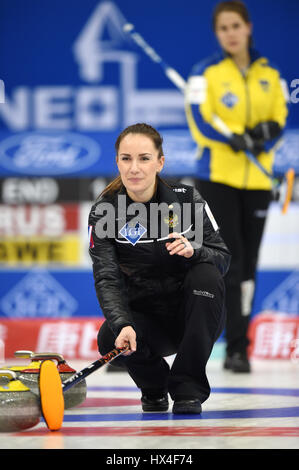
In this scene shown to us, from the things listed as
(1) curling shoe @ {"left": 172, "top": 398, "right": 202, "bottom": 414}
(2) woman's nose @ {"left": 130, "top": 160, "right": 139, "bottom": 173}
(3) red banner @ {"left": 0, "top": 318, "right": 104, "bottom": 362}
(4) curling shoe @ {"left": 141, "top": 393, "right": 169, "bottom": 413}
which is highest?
(2) woman's nose @ {"left": 130, "top": 160, "right": 139, "bottom": 173}

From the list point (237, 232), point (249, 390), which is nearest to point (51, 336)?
point (237, 232)

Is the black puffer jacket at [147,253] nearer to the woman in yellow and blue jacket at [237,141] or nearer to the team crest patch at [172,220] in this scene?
the team crest patch at [172,220]

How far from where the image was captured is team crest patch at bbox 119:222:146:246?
2.84 metres

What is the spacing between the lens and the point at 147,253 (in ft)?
9.32

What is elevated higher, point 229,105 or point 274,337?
point 229,105

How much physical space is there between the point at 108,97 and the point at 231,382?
2596mm

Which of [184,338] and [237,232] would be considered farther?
[237,232]

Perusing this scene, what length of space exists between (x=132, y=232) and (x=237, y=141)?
165 cm

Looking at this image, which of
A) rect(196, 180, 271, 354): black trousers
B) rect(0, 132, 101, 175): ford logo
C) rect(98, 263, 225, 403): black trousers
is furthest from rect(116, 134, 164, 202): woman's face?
rect(0, 132, 101, 175): ford logo

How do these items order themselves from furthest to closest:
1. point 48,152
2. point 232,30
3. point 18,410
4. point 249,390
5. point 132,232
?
point 48,152, point 232,30, point 249,390, point 132,232, point 18,410

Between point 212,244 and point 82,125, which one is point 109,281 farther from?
point 82,125

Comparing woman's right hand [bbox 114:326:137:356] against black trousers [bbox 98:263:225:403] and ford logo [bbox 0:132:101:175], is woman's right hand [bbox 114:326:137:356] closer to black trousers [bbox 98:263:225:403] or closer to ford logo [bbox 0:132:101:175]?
black trousers [bbox 98:263:225:403]

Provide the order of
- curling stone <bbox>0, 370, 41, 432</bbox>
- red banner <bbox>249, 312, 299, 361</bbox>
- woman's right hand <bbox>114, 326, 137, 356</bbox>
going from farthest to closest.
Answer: red banner <bbox>249, 312, 299, 361</bbox>
woman's right hand <bbox>114, 326, 137, 356</bbox>
curling stone <bbox>0, 370, 41, 432</bbox>

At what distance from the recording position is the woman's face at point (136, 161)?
110 inches
